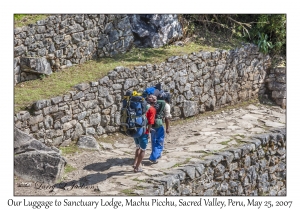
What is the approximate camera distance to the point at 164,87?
39.5ft

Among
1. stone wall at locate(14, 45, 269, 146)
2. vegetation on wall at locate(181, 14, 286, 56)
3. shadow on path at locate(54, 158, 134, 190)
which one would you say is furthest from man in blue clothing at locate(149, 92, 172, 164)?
vegetation on wall at locate(181, 14, 286, 56)

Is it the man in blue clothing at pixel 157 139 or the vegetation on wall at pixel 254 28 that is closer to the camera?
the man in blue clothing at pixel 157 139

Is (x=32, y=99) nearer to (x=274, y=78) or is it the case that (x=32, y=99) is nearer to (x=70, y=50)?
(x=70, y=50)

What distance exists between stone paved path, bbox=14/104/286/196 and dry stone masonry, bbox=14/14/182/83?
215 cm

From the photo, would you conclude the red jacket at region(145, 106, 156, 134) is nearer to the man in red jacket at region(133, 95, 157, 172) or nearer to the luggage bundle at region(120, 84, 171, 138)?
the man in red jacket at region(133, 95, 157, 172)

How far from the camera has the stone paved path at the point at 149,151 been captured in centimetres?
836

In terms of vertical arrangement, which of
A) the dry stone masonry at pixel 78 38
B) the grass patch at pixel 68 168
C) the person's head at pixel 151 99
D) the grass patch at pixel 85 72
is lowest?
the grass patch at pixel 68 168

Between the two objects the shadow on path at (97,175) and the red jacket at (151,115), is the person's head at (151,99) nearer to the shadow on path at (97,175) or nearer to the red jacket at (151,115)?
the red jacket at (151,115)

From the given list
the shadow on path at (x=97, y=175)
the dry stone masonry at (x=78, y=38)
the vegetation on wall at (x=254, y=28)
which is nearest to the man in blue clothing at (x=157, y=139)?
the shadow on path at (x=97, y=175)

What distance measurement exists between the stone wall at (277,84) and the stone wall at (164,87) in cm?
23

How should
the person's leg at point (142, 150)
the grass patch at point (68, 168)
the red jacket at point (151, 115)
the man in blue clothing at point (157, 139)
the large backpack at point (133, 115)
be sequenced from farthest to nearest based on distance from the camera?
the man in blue clothing at point (157, 139) → the grass patch at point (68, 168) → the red jacket at point (151, 115) → the person's leg at point (142, 150) → the large backpack at point (133, 115)

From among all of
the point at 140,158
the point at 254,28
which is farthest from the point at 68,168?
the point at 254,28

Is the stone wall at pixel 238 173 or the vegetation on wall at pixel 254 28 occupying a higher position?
the vegetation on wall at pixel 254 28

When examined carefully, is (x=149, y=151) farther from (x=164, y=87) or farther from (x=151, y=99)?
(x=164, y=87)
